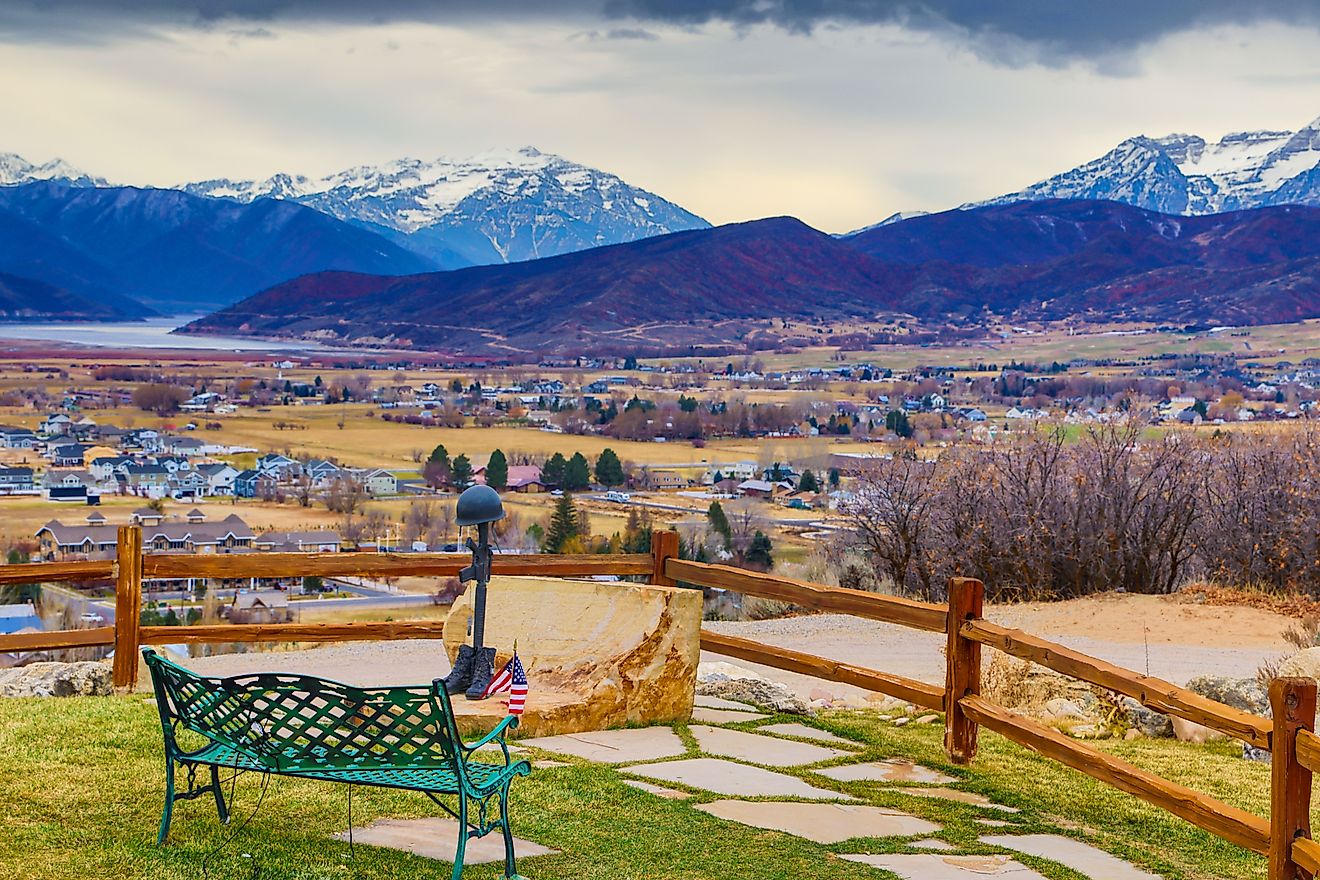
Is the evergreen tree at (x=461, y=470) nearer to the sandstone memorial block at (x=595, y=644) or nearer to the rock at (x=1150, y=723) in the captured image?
the rock at (x=1150, y=723)

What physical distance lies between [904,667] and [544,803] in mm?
7889

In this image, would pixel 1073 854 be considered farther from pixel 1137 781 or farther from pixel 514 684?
pixel 514 684

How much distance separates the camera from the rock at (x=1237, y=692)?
10078 millimetres

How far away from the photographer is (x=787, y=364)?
93875 mm

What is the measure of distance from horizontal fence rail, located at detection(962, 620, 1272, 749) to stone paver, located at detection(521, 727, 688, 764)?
183cm

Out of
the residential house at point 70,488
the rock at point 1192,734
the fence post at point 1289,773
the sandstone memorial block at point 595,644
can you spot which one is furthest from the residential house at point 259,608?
the residential house at point 70,488

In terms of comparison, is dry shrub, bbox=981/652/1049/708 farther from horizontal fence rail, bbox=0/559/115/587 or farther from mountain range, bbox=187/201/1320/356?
mountain range, bbox=187/201/1320/356

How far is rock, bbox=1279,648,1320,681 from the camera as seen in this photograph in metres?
10.6

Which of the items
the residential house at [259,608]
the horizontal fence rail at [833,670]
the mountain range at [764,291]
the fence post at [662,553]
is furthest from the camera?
the mountain range at [764,291]

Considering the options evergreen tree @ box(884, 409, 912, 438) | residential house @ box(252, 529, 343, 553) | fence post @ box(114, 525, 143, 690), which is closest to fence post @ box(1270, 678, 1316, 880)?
fence post @ box(114, 525, 143, 690)

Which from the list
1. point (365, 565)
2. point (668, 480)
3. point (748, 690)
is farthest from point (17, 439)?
point (748, 690)

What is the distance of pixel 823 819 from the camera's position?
21.8ft

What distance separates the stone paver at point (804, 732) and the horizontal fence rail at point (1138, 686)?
123 centimetres

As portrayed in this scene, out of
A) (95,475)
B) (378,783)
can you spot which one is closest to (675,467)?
(95,475)
